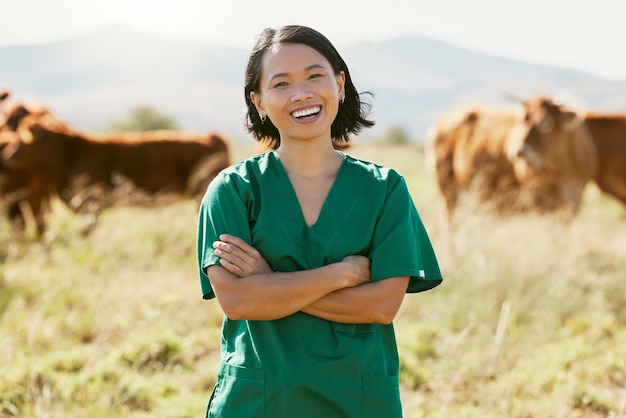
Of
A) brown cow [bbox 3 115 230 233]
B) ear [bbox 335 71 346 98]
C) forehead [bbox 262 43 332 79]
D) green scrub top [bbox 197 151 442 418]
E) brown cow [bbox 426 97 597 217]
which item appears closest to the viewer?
green scrub top [bbox 197 151 442 418]

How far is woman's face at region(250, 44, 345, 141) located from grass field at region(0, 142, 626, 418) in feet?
5.07

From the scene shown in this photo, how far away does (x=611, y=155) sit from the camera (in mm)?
11719

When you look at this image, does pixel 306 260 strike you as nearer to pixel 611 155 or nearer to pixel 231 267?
pixel 231 267

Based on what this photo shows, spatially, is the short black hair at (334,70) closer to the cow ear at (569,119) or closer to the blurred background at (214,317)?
the blurred background at (214,317)

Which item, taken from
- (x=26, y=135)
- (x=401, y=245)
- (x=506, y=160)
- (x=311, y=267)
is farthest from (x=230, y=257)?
(x=506, y=160)

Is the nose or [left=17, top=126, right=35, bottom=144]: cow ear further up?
[left=17, top=126, right=35, bottom=144]: cow ear

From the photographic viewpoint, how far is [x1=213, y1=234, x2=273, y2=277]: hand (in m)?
2.44

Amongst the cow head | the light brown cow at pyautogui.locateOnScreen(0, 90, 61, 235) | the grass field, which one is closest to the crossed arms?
the grass field

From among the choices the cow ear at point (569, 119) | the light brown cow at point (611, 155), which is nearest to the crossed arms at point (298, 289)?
the cow ear at point (569, 119)

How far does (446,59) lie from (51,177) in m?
127

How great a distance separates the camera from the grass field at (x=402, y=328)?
4508 mm

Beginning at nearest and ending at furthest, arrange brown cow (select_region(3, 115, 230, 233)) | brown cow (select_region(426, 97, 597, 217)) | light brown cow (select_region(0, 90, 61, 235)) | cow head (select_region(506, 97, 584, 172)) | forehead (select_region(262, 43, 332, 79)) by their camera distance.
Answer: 1. forehead (select_region(262, 43, 332, 79))
2. light brown cow (select_region(0, 90, 61, 235))
3. brown cow (select_region(3, 115, 230, 233))
4. cow head (select_region(506, 97, 584, 172))
5. brown cow (select_region(426, 97, 597, 217))

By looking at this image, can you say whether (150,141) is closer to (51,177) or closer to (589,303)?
(51,177)

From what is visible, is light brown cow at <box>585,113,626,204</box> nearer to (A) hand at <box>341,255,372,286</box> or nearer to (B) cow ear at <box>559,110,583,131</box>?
(B) cow ear at <box>559,110,583,131</box>
